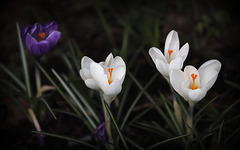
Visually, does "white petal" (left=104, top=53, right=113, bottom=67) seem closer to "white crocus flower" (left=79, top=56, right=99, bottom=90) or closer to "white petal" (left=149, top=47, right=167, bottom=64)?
"white crocus flower" (left=79, top=56, right=99, bottom=90)

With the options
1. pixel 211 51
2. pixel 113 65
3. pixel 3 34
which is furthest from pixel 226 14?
pixel 3 34

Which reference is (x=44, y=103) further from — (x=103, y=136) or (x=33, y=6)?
(x=33, y=6)

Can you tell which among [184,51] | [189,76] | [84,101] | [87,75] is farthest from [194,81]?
[84,101]

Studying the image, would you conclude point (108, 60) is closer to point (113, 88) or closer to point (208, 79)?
point (113, 88)

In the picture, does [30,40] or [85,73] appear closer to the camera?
[85,73]

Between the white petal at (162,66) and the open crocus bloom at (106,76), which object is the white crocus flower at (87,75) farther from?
the white petal at (162,66)

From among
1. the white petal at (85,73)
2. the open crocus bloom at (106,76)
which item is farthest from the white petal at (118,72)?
the white petal at (85,73)
